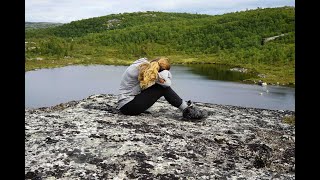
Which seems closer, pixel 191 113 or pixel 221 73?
pixel 191 113

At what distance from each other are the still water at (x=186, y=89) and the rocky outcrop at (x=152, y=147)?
22.4m

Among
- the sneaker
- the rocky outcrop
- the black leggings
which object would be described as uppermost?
the black leggings

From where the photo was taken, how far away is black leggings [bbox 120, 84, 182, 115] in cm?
1332

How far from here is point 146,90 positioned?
527 inches

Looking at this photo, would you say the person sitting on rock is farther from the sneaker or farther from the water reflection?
the water reflection

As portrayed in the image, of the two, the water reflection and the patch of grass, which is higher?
the water reflection

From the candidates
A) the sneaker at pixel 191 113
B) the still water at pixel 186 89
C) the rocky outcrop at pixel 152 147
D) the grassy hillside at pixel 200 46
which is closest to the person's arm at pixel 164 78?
the sneaker at pixel 191 113

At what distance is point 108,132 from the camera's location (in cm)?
1123

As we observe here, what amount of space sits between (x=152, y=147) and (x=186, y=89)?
36.3 meters

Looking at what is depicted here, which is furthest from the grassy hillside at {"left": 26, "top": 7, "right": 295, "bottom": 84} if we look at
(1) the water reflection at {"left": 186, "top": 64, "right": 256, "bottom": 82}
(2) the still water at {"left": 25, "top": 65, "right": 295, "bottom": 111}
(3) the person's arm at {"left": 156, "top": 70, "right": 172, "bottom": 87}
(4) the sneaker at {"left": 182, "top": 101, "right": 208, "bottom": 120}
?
(3) the person's arm at {"left": 156, "top": 70, "right": 172, "bottom": 87}

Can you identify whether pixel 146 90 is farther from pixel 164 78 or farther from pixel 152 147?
pixel 152 147

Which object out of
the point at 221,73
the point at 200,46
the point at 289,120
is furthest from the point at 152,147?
the point at 200,46

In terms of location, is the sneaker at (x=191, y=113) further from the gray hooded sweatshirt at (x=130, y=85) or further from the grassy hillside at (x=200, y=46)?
the grassy hillside at (x=200, y=46)

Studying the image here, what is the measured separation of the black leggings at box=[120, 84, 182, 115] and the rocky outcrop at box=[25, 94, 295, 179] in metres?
0.32
